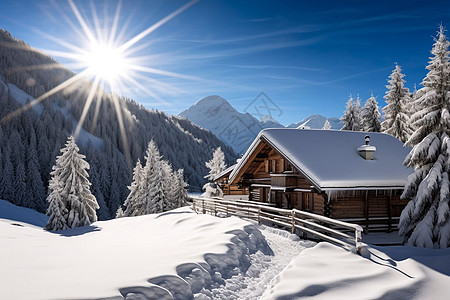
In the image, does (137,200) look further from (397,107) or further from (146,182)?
(397,107)

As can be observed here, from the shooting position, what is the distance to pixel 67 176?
99.9ft

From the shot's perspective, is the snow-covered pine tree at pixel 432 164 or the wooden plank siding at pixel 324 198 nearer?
the snow-covered pine tree at pixel 432 164

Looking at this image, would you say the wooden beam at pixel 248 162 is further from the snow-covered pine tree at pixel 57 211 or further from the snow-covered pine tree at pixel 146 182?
the snow-covered pine tree at pixel 146 182

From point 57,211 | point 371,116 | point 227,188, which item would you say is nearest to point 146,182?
point 227,188

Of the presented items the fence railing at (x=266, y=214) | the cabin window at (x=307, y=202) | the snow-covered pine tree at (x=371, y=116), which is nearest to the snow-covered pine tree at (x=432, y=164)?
the fence railing at (x=266, y=214)

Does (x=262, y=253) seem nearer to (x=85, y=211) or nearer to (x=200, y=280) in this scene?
(x=200, y=280)

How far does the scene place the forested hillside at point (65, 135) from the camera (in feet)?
250

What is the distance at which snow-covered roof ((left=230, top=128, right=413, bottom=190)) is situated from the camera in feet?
50.9

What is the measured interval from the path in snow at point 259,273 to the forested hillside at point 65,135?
59350 millimetres

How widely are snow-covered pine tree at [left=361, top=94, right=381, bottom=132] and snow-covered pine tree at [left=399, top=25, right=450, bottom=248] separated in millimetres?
28211

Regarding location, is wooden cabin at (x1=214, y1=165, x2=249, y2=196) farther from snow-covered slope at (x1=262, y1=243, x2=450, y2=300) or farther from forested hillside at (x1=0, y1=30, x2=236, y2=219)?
forested hillside at (x1=0, y1=30, x2=236, y2=219)

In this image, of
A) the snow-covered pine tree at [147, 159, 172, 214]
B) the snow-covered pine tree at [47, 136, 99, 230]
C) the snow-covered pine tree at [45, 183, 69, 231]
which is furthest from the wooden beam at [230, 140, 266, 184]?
the snow-covered pine tree at [45, 183, 69, 231]

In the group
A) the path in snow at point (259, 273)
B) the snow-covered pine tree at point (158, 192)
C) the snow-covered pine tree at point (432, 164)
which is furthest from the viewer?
the snow-covered pine tree at point (158, 192)

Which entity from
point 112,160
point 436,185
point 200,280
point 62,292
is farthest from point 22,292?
point 112,160
